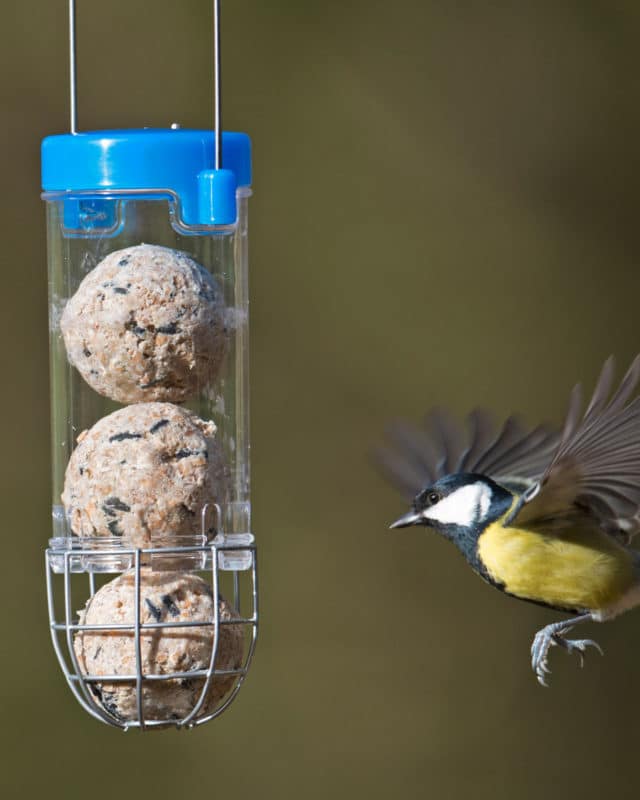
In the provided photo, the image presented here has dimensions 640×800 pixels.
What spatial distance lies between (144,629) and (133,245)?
23.6 inches

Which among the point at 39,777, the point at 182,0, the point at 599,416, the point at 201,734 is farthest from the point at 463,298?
the point at 599,416

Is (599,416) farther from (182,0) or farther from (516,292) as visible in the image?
(182,0)

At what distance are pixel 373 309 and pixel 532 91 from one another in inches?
38.8

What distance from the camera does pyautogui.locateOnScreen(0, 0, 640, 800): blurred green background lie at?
4.83 metres

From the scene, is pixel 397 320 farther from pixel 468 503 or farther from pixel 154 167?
pixel 154 167

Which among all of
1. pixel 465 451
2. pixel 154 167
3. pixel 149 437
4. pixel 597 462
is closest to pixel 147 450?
pixel 149 437

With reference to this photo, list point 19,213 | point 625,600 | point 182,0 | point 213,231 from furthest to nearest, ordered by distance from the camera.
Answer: point 182,0 < point 19,213 < point 625,600 < point 213,231

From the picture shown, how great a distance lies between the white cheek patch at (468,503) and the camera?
2441 mm

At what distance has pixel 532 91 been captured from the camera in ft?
16.4

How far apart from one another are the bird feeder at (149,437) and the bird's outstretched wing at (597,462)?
21.6 inches

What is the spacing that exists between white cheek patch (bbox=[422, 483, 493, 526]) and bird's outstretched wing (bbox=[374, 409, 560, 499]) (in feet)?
1.05

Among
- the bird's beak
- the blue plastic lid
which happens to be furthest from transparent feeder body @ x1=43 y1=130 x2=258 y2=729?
the bird's beak

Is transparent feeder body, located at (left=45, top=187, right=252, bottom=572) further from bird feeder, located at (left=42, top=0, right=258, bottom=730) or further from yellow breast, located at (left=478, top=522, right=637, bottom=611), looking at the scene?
yellow breast, located at (left=478, top=522, right=637, bottom=611)

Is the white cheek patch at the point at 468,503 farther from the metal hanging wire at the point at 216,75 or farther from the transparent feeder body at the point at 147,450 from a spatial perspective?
the metal hanging wire at the point at 216,75
